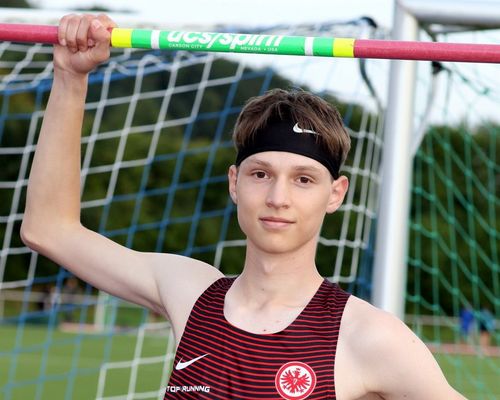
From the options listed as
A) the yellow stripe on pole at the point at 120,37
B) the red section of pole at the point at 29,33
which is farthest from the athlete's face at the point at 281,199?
the red section of pole at the point at 29,33

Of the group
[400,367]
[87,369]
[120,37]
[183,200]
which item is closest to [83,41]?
[120,37]

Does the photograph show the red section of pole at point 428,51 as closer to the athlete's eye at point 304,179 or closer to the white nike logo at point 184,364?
the athlete's eye at point 304,179

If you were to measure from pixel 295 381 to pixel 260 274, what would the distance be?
12.1 inches

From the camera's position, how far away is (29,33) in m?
2.68

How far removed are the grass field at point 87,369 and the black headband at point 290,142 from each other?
6.54 m

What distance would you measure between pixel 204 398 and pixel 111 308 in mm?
17837

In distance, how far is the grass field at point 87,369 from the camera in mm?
11666

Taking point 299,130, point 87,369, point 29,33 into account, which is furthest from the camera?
point 87,369

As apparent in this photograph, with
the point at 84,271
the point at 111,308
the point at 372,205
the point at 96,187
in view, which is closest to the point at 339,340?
the point at 84,271

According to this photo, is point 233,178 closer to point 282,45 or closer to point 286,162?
point 286,162

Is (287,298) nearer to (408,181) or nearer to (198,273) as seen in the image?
(198,273)

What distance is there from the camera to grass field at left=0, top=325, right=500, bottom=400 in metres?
11.7

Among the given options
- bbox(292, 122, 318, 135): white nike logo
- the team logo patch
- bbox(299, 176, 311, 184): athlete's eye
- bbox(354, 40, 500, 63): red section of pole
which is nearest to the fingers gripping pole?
bbox(354, 40, 500, 63): red section of pole

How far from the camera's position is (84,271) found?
8.84 feet
